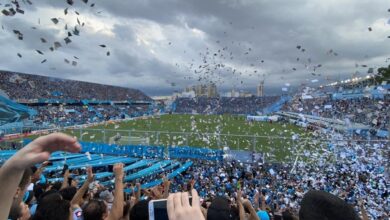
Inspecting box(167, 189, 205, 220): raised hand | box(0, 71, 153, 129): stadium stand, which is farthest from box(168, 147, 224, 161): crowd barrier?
box(0, 71, 153, 129): stadium stand

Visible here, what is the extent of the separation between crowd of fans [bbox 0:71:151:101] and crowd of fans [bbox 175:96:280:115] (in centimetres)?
1909

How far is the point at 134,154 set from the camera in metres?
20.5

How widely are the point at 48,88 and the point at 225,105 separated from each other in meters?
45.3

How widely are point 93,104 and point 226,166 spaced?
56371 mm

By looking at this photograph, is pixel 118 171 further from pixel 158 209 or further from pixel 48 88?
pixel 48 88

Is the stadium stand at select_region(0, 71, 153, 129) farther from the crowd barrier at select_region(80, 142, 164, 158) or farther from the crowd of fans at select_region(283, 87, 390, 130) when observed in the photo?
the crowd of fans at select_region(283, 87, 390, 130)

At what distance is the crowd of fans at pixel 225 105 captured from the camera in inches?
3337

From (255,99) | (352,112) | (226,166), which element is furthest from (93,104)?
(226,166)

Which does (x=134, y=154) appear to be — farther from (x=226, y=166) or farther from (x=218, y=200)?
(x=218, y=200)

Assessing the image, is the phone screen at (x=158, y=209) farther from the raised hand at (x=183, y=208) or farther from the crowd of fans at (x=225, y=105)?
the crowd of fans at (x=225, y=105)

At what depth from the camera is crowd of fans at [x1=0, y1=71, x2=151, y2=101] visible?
2036 inches

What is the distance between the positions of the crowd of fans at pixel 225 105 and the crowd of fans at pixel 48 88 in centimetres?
1909

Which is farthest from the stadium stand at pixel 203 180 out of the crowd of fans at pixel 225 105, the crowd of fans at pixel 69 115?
the crowd of fans at pixel 225 105

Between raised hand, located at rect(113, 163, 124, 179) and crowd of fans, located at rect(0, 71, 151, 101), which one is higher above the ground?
crowd of fans, located at rect(0, 71, 151, 101)
